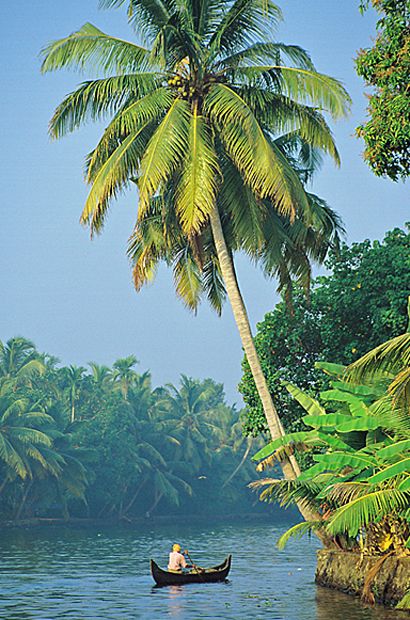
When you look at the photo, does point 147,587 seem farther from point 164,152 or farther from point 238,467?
point 238,467

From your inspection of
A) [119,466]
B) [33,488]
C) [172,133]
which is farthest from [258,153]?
[119,466]

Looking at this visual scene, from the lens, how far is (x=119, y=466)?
6153 cm

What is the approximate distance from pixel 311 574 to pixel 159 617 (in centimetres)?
872

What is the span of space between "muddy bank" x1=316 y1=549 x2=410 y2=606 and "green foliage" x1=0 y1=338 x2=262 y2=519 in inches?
1229

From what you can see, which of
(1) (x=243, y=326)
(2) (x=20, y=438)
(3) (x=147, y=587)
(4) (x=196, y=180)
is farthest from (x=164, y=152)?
(2) (x=20, y=438)

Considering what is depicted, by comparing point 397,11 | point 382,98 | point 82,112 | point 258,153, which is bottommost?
point 382,98

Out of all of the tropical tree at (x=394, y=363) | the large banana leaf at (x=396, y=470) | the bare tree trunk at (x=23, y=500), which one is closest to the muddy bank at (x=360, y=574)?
the large banana leaf at (x=396, y=470)

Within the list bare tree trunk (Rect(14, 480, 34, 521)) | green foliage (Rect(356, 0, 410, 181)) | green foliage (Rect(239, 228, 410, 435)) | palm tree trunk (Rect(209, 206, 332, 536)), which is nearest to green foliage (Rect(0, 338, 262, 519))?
bare tree trunk (Rect(14, 480, 34, 521))

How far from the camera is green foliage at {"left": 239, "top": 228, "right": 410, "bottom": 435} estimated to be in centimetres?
2392

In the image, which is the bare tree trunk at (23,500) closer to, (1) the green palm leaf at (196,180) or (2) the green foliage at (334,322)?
(2) the green foliage at (334,322)

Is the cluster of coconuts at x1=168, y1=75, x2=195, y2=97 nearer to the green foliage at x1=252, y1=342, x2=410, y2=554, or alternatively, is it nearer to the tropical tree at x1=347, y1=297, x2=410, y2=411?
the green foliage at x1=252, y1=342, x2=410, y2=554

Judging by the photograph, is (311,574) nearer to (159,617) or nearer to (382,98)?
(159,617)

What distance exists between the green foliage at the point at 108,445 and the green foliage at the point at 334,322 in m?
25.6

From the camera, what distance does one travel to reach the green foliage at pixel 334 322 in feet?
78.5
